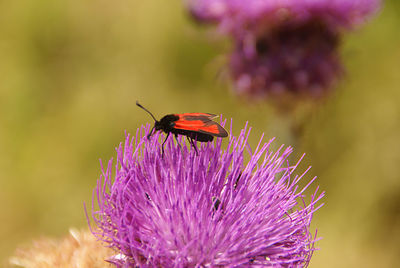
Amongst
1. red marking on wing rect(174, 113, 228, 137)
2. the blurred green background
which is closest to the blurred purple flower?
the blurred green background

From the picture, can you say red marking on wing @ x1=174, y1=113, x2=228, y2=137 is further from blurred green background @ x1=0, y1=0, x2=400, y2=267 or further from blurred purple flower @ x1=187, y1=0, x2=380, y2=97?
blurred green background @ x1=0, y1=0, x2=400, y2=267

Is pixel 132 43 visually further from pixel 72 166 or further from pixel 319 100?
pixel 319 100

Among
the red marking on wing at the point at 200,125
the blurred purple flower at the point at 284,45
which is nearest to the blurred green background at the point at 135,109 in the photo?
the blurred purple flower at the point at 284,45

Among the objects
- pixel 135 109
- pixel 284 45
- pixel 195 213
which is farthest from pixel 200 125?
pixel 135 109

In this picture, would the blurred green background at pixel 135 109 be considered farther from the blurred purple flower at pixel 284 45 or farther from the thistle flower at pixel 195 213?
the thistle flower at pixel 195 213

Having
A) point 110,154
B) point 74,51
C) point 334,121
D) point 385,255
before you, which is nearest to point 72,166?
point 110,154

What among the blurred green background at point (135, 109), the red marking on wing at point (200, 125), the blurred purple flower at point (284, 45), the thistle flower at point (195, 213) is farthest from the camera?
the blurred green background at point (135, 109)
